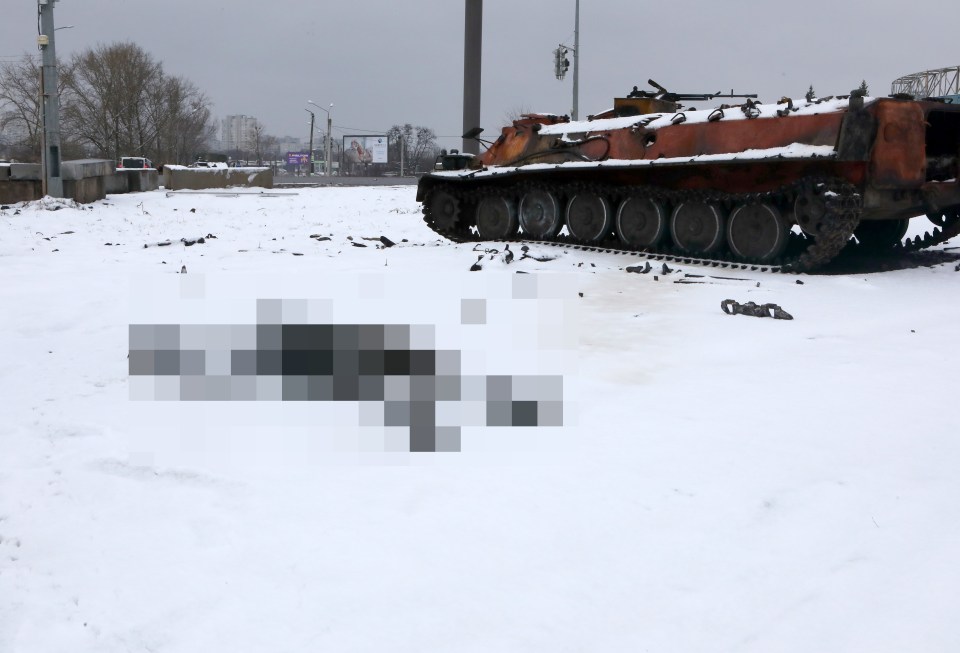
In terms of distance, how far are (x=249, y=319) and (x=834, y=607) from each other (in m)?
5.32

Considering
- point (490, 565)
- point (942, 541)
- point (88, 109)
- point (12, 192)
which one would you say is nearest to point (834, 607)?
point (942, 541)

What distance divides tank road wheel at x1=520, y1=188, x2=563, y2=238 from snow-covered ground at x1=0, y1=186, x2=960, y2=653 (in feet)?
22.3

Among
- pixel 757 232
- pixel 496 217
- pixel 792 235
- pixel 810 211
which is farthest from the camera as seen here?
pixel 496 217

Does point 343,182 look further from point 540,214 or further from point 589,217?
point 589,217

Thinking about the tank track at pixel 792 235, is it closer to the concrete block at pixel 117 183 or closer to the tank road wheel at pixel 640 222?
the tank road wheel at pixel 640 222

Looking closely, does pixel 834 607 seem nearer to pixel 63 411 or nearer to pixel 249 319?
pixel 63 411

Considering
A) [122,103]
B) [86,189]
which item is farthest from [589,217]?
[122,103]

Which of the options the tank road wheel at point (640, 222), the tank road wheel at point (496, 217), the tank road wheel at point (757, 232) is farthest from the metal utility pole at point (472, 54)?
the tank road wheel at point (757, 232)

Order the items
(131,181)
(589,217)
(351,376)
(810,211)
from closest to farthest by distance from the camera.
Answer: (351,376) < (810,211) < (589,217) < (131,181)

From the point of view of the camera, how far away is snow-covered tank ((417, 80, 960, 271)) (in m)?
10.6

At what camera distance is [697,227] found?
12258 millimetres

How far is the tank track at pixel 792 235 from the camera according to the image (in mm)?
10477

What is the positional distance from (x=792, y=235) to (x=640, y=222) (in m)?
→ 2.07

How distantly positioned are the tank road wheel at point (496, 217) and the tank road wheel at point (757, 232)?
13.9ft
